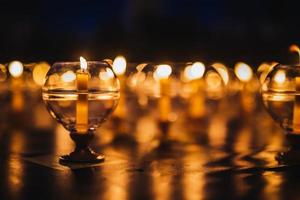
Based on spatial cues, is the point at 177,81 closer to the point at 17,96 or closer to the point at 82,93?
the point at 17,96

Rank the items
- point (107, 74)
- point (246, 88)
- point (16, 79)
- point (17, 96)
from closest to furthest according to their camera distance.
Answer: point (107, 74) → point (17, 96) → point (246, 88) → point (16, 79)

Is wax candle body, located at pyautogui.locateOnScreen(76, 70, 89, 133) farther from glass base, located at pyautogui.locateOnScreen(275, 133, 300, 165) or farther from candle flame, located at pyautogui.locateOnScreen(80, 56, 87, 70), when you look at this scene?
glass base, located at pyautogui.locateOnScreen(275, 133, 300, 165)

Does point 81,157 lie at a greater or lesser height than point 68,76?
lesser

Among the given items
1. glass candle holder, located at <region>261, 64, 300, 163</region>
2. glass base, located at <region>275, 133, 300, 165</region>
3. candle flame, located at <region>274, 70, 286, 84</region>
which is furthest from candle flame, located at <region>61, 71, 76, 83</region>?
glass base, located at <region>275, 133, 300, 165</region>

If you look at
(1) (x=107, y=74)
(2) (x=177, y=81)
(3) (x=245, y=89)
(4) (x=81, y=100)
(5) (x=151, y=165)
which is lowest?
(5) (x=151, y=165)

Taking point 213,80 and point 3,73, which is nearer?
point 3,73

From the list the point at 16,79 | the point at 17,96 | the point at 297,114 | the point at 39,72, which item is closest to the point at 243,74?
the point at 16,79

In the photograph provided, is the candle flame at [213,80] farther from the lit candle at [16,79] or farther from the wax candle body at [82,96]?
the wax candle body at [82,96]
